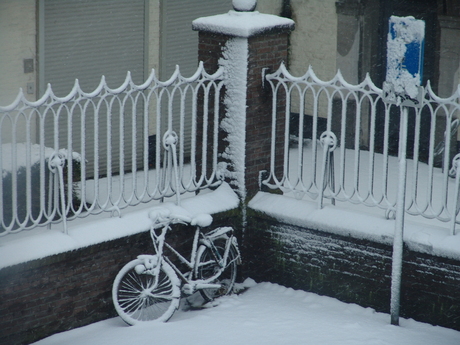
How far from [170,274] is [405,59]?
8.78 ft

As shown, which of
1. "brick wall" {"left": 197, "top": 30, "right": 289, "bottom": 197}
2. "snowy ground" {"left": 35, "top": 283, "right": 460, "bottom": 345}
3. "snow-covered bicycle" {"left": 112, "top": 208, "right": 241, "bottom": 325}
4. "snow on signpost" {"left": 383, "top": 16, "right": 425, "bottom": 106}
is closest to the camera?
"snow on signpost" {"left": 383, "top": 16, "right": 425, "bottom": 106}

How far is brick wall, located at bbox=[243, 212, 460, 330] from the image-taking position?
7680 millimetres

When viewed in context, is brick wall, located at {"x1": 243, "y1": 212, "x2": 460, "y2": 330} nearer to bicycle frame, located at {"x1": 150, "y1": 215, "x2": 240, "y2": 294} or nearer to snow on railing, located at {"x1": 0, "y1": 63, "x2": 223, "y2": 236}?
bicycle frame, located at {"x1": 150, "y1": 215, "x2": 240, "y2": 294}

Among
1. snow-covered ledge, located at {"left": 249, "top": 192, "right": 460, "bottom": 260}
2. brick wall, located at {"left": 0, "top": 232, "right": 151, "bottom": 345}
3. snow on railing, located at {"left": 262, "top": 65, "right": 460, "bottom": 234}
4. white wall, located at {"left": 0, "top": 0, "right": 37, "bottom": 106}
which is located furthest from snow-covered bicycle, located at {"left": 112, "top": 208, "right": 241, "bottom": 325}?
white wall, located at {"left": 0, "top": 0, "right": 37, "bottom": 106}

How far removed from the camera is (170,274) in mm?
7812

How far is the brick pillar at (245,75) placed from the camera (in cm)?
851

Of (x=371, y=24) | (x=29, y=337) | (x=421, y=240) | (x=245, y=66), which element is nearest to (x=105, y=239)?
(x=29, y=337)

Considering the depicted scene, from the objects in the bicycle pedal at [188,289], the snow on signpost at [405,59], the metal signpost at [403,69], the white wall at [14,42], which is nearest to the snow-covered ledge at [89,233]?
the bicycle pedal at [188,289]

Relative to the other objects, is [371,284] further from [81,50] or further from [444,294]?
[81,50]

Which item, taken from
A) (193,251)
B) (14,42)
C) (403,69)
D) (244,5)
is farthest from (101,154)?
(403,69)

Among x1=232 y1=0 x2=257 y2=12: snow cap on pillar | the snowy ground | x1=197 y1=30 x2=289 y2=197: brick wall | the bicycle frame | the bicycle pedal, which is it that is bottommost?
the snowy ground

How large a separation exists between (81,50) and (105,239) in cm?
469

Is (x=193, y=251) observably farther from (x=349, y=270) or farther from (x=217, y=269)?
(x=349, y=270)

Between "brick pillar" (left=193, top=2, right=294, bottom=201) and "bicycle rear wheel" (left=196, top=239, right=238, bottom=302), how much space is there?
Result: 55 cm
